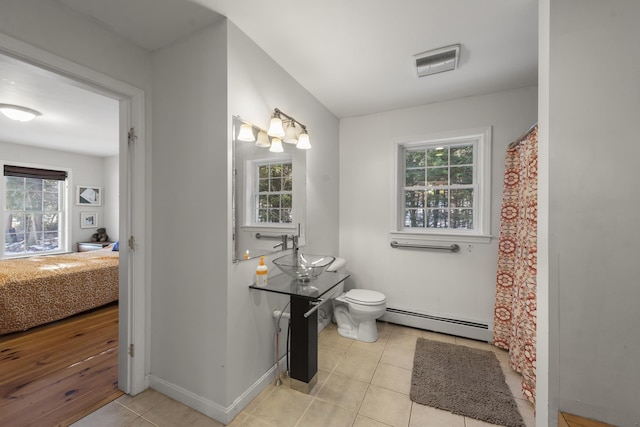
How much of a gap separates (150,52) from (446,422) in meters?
3.19

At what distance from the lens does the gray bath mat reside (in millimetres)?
1617

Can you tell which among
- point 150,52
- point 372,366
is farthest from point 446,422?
point 150,52

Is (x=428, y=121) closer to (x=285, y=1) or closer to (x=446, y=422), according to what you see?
(x=285, y=1)

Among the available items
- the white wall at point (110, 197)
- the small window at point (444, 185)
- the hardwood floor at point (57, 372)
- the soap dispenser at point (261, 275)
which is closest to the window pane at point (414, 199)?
the small window at point (444, 185)

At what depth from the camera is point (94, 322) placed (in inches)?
116

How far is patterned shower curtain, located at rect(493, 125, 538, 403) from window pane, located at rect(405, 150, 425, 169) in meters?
0.83

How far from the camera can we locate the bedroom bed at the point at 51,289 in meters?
2.62

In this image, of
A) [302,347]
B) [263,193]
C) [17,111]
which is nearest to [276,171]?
[263,193]

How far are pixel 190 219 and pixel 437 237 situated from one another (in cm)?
237

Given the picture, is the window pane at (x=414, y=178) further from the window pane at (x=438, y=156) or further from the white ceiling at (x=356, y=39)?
the white ceiling at (x=356, y=39)

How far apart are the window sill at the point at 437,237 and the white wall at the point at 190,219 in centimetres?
198

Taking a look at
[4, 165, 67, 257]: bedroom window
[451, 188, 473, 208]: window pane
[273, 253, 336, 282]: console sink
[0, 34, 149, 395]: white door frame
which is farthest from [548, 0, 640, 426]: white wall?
[4, 165, 67, 257]: bedroom window

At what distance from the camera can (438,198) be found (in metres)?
2.85

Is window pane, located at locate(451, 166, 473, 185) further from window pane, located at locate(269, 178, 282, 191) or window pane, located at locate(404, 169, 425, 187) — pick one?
window pane, located at locate(269, 178, 282, 191)
